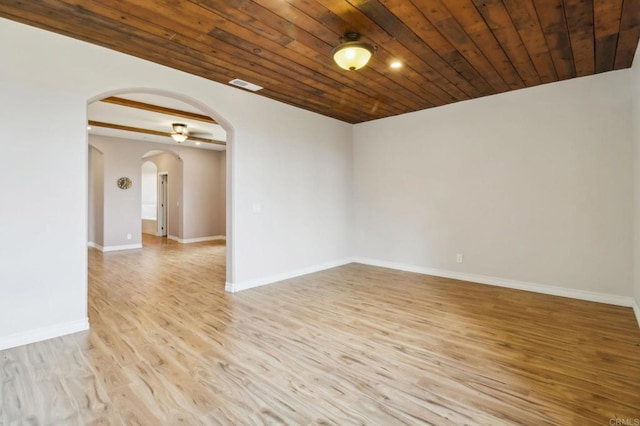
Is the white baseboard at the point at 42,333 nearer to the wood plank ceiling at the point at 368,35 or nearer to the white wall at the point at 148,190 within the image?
the wood plank ceiling at the point at 368,35

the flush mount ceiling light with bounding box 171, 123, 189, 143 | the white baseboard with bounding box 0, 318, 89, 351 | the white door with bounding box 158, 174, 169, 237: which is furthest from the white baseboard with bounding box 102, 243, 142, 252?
the white baseboard with bounding box 0, 318, 89, 351

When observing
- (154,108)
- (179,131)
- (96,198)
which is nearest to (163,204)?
(96,198)

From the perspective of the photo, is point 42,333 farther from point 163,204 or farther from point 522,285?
point 163,204

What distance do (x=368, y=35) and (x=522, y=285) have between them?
3.82 meters

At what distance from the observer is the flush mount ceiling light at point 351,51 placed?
8.91 ft

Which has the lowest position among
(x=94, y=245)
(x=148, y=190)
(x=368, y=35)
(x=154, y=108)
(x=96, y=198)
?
(x=94, y=245)

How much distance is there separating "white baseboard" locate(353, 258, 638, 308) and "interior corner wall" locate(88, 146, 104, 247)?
6.99 metres

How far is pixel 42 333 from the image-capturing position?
277 cm

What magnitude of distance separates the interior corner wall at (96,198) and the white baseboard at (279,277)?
18.1 ft

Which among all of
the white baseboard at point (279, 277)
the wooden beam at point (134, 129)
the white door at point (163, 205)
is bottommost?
the white baseboard at point (279, 277)

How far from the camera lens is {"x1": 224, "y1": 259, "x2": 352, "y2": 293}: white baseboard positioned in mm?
4281

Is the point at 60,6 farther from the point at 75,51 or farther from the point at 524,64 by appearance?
the point at 524,64

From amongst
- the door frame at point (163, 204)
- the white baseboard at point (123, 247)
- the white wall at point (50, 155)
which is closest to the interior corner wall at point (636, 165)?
the white wall at point (50, 155)

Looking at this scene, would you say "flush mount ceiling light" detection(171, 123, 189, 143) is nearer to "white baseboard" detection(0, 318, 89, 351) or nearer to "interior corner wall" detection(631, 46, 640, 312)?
"white baseboard" detection(0, 318, 89, 351)
